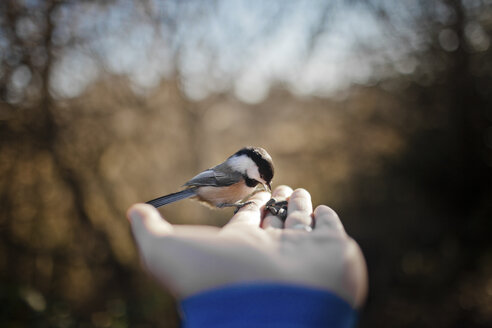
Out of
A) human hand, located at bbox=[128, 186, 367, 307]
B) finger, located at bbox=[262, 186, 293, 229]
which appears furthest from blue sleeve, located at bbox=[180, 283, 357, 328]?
finger, located at bbox=[262, 186, 293, 229]

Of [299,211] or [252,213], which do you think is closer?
[299,211]

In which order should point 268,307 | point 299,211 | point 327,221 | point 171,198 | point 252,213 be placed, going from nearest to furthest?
point 268,307 < point 327,221 < point 299,211 < point 252,213 < point 171,198

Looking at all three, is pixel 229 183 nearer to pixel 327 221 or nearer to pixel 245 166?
pixel 245 166

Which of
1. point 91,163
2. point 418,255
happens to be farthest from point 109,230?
point 418,255

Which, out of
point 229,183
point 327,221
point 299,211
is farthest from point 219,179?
point 327,221

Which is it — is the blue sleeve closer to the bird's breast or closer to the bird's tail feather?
the bird's tail feather

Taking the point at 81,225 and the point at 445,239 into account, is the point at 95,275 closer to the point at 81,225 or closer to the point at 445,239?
the point at 81,225

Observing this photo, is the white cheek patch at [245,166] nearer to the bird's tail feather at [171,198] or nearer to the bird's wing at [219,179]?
the bird's wing at [219,179]

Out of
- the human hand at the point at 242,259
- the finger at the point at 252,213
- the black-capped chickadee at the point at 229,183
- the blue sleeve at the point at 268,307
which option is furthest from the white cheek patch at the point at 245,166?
the blue sleeve at the point at 268,307
